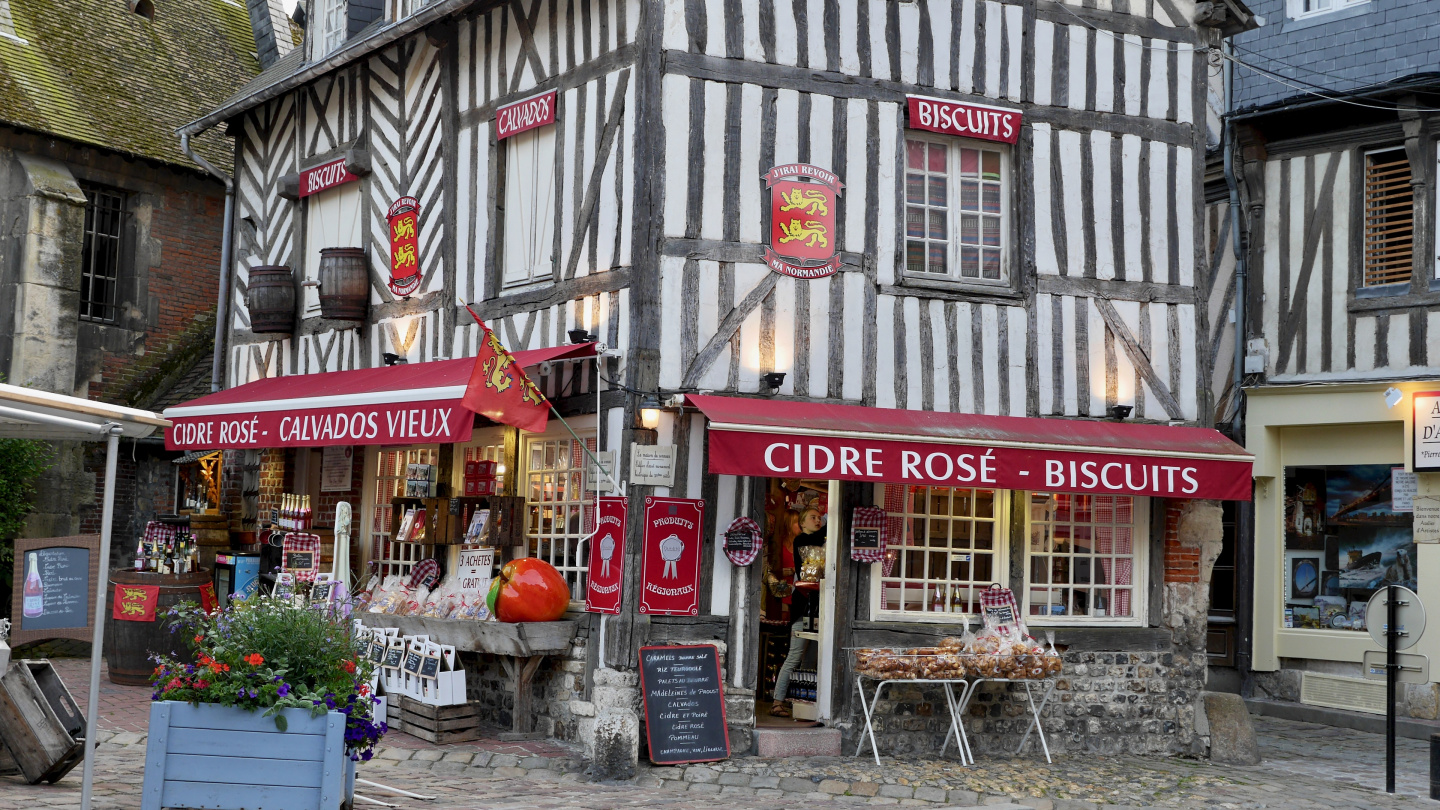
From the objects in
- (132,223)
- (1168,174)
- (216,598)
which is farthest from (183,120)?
(1168,174)

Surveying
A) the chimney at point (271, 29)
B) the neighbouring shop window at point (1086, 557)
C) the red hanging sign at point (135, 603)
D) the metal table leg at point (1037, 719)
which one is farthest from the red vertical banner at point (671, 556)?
the chimney at point (271, 29)

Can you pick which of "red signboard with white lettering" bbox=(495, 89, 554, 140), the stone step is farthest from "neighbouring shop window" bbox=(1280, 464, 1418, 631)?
"red signboard with white lettering" bbox=(495, 89, 554, 140)

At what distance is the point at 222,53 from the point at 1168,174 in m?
11.9

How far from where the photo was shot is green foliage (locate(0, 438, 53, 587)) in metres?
12.4

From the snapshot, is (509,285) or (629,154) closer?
(629,154)

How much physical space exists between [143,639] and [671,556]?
14.4 ft

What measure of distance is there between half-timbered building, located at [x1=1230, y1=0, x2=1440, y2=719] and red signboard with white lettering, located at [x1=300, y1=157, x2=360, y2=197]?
744 centimetres

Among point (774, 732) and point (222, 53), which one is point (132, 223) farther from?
point (774, 732)

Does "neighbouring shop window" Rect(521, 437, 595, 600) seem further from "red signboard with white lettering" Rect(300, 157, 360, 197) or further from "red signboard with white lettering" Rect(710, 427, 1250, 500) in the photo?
"red signboard with white lettering" Rect(300, 157, 360, 197)

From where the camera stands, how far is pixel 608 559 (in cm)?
834

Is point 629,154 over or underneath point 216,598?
over

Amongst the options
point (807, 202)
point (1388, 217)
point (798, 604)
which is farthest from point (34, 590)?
point (1388, 217)

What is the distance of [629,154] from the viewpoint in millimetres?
8531

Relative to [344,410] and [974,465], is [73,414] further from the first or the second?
[974,465]
